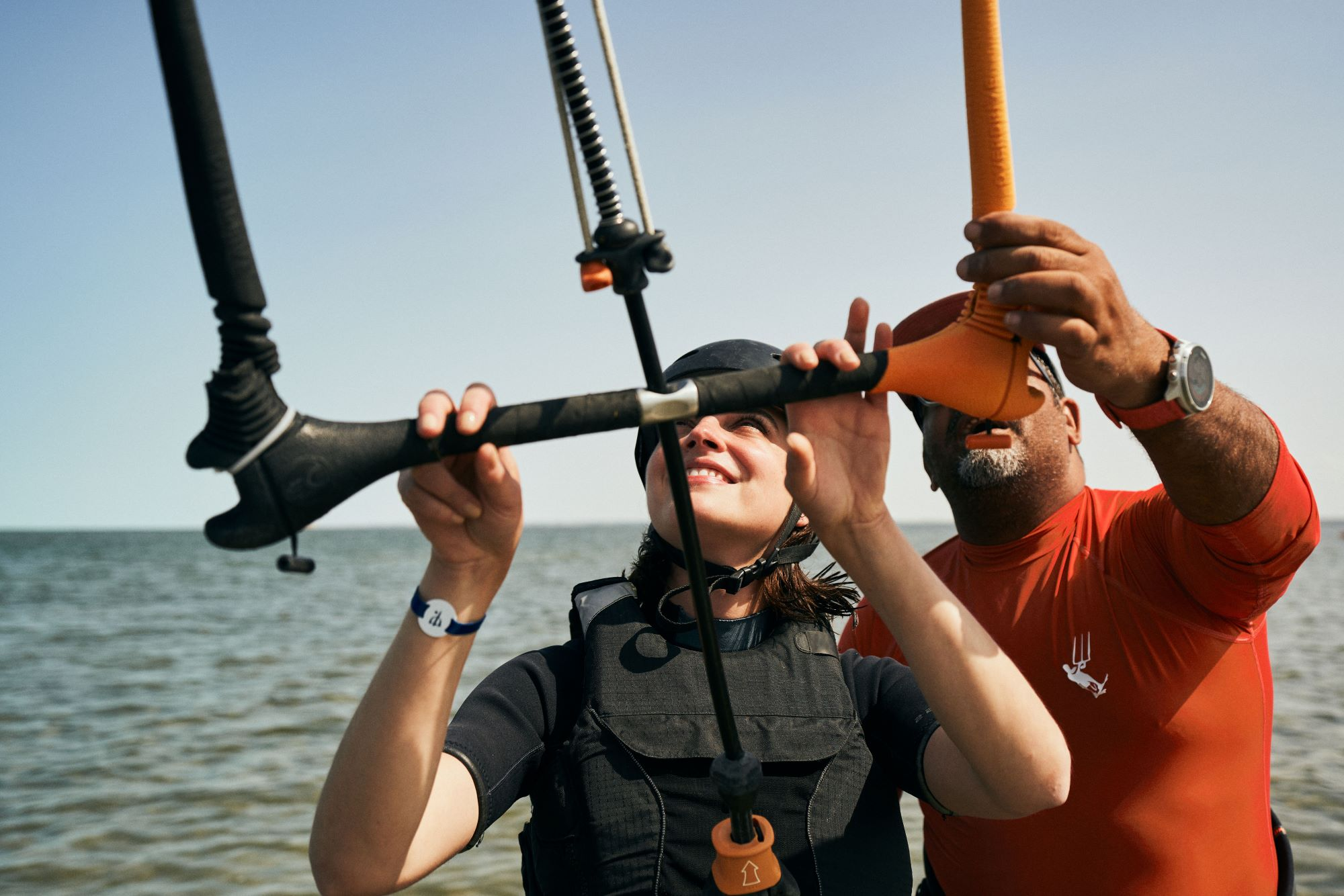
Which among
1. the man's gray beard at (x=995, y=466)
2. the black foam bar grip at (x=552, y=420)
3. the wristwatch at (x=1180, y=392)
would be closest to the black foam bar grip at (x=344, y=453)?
the black foam bar grip at (x=552, y=420)

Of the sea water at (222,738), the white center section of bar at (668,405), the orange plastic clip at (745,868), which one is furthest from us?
the sea water at (222,738)

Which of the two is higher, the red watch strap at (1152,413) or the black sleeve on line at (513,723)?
the red watch strap at (1152,413)

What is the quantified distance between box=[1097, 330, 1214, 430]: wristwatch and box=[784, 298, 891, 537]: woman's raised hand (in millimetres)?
777

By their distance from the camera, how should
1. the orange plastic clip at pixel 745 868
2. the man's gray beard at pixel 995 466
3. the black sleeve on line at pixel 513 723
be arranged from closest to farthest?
the orange plastic clip at pixel 745 868
the black sleeve on line at pixel 513 723
the man's gray beard at pixel 995 466

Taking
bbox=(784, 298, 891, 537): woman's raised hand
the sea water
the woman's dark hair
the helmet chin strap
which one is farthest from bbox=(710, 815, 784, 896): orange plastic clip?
the sea water

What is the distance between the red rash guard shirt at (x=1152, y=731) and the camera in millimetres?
3434

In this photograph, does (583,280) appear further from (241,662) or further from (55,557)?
(55,557)

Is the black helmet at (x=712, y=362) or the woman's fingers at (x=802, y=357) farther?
the black helmet at (x=712, y=362)

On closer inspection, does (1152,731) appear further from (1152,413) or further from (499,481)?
(499,481)

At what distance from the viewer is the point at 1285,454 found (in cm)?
291

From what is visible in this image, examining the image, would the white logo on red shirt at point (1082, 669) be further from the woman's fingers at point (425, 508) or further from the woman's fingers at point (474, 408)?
the woman's fingers at point (474, 408)

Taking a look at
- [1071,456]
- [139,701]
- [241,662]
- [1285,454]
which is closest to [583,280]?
[1285,454]

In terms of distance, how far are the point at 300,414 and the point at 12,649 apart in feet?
64.9

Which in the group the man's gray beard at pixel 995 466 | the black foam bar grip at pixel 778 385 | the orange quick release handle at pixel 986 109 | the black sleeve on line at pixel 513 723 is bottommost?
the black sleeve on line at pixel 513 723
